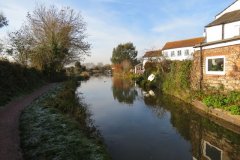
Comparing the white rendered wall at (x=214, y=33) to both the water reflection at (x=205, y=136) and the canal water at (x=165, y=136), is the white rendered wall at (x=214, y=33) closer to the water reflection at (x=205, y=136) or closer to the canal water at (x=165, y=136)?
the canal water at (x=165, y=136)

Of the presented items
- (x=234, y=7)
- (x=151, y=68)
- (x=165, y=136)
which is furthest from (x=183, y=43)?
(x=165, y=136)

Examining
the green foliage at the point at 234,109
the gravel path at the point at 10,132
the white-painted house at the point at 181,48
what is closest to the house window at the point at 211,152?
the green foliage at the point at 234,109

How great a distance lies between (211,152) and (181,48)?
41663 millimetres

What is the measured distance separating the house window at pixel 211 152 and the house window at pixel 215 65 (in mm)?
6753

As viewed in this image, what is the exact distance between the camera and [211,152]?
8.39 m

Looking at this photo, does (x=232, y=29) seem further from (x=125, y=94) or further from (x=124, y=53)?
(x=124, y=53)

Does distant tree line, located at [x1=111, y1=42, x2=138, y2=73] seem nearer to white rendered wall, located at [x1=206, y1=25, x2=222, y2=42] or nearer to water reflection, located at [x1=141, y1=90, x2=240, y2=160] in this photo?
white rendered wall, located at [x1=206, y1=25, x2=222, y2=42]

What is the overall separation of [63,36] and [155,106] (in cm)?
1688

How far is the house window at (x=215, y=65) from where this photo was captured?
572 inches

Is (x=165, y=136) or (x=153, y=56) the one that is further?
(x=153, y=56)

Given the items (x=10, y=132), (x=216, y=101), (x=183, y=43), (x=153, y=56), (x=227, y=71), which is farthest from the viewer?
(x=183, y=43)

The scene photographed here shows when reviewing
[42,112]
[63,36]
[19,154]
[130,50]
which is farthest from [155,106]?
[130,50]

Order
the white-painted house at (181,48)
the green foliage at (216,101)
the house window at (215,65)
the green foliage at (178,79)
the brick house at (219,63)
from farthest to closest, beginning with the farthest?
the white-painted house at (181,48) < the green foliage at (178,79) < the house window at (215,65) < the brick house at (219,63) < the green foliage at (216,101)

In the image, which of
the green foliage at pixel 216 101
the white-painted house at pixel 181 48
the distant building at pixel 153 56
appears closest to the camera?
the green foliage at pixel 216 101
